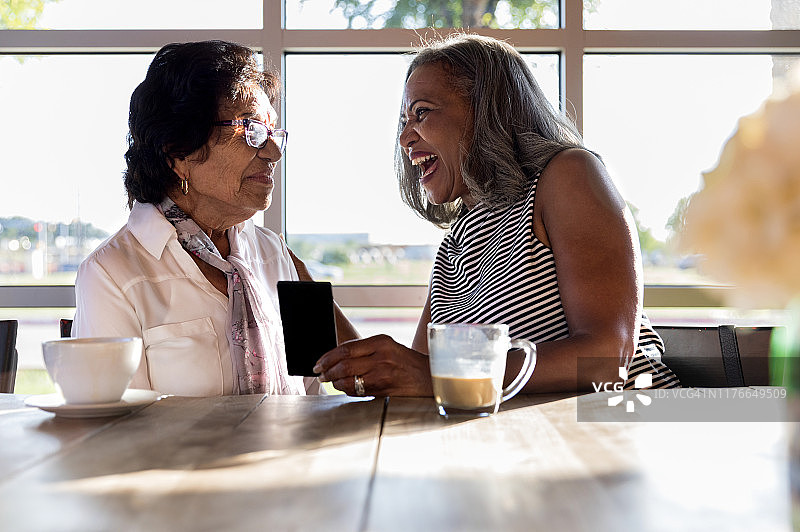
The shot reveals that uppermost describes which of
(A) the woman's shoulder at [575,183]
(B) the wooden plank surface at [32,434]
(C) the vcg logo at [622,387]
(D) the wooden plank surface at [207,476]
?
(A) the woman's shoulder at [575,183]

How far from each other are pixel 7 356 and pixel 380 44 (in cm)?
178

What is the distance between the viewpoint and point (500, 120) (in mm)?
1790

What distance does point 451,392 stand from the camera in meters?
1.02

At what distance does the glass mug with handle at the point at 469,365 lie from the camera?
1.00m

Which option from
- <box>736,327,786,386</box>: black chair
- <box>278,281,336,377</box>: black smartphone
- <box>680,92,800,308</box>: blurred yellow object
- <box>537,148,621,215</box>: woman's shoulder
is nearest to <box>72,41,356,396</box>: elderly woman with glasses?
<box>278,281,336,377</box>: black smartphone

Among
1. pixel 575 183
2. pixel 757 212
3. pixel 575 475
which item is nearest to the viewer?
pixel 757 212

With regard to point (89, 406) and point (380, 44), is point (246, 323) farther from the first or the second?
point (380, 44)

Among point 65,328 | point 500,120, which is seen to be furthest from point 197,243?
point 500,120

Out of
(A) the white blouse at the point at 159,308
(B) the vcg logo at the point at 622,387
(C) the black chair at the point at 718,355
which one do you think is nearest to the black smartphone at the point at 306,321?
(A) the white blouse at the point at 159,308

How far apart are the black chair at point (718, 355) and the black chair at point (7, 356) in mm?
1452

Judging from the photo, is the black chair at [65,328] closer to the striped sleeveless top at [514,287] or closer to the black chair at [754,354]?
the striped sleeveless top at [514,287]

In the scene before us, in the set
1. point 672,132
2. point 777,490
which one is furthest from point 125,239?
point 672,132

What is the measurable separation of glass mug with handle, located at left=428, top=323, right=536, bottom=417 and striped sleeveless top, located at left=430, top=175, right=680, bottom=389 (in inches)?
20.0

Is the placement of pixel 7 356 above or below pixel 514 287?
below
